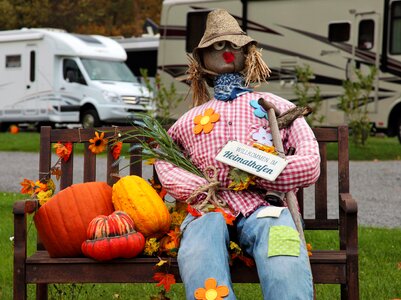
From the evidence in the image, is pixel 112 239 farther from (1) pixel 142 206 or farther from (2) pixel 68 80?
(2) pixel 68 80

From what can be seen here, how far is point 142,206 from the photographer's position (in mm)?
4172

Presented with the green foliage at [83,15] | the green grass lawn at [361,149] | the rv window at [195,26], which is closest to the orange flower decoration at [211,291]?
the green grass lawn at [361,149]

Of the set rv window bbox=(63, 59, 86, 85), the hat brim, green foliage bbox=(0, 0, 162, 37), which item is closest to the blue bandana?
the hat brim

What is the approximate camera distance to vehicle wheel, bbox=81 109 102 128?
22.5 metres

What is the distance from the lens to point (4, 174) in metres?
12.7

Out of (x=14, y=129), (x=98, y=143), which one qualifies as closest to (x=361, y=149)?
(x=14, y=129)

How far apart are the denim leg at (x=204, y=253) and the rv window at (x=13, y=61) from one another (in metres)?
20.9

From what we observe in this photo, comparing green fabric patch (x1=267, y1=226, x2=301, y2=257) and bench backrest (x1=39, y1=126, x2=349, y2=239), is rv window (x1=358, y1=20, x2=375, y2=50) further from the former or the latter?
green fabric patch (x1=267, y1=226, x2=301, y2=257)

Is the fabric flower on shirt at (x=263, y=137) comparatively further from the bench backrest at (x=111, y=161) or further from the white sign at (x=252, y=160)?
the bench backrest at (x=111, y=161)

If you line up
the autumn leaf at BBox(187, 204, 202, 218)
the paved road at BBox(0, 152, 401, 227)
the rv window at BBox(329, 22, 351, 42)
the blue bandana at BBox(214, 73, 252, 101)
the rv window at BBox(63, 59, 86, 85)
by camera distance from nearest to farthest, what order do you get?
the autumn leaf at BBox(187, 204, 202, 218)
the blue bandana at BBox(214, 73, 252, 101)
the paved road at BBox(0, 152, 401, 227)
the rv window at BBox(329, 22, 351, 42)
the rv window at BBox(63, 59, 86, 85)

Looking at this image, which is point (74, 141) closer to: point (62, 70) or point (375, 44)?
point (375, 44)

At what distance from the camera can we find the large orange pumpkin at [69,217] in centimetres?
415

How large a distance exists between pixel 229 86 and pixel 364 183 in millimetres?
7261

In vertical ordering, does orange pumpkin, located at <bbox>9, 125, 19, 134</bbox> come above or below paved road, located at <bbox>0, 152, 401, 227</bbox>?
below
